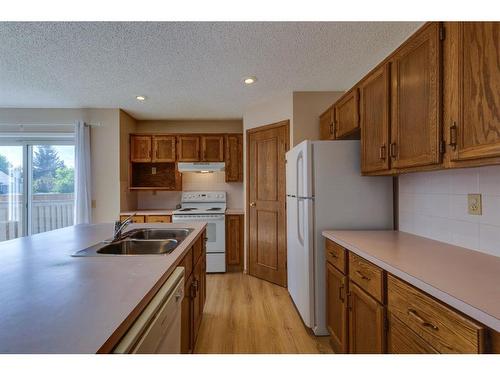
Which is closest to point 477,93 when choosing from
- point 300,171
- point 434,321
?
point 434,321

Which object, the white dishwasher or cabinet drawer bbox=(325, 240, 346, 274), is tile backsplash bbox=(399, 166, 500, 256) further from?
the white dishwasher

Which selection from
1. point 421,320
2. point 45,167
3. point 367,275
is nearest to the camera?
point 421,320

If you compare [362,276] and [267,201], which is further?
[267,201]

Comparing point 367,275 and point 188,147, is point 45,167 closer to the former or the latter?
point 188,147

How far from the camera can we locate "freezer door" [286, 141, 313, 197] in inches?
81.7

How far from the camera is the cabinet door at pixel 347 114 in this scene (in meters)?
2.10

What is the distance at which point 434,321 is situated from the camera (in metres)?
0.91

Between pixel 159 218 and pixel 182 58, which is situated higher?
pixel 182 58

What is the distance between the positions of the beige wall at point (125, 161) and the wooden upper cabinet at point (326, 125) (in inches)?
111

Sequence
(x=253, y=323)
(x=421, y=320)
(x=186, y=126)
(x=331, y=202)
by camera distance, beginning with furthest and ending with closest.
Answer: (x=186, y=126) < (x=253, y=323) < (x=331, y=202) < (x=421, y=320)

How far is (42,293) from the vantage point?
86 centimetres

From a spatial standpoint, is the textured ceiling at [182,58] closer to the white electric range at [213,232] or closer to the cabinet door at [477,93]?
the cabinet door at [477,93]

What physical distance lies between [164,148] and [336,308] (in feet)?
11.2
